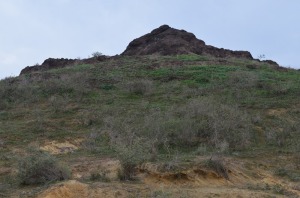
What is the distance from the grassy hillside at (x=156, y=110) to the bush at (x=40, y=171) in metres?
1.05

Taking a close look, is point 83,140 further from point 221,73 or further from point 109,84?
point 221,73

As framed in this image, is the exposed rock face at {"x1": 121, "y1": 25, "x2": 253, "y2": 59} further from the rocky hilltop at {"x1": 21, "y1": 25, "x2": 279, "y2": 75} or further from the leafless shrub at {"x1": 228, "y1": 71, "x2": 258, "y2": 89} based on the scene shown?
the leafless shrub at {"x1": 228, "y1": 71, "x2": 258, "y2": 89}

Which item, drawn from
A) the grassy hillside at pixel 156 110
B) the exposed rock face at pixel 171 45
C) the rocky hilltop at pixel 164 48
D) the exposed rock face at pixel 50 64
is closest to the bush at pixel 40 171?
the grassy hillside at pixel 156 110

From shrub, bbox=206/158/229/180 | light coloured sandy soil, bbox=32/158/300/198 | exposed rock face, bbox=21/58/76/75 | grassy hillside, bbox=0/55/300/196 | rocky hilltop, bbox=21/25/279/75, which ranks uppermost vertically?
rocky hilltop, bbox=21/25/279/75

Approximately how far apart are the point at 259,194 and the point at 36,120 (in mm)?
8234

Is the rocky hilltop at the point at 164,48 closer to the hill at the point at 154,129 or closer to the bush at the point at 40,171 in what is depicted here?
the hill at the point at 154,129

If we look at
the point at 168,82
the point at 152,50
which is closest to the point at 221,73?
the point at 168,82

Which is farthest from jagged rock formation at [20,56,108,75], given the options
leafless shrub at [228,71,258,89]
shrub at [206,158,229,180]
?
shrub at [206,158,229,180]

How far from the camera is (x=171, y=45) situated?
2589 centimetres

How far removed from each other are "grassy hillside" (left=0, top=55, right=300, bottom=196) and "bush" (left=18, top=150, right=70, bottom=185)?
1.05 meters

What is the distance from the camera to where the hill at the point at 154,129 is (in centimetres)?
779

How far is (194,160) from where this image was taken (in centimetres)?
865

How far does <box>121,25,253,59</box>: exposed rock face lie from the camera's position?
2575cm

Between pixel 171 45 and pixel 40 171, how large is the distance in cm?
1882
